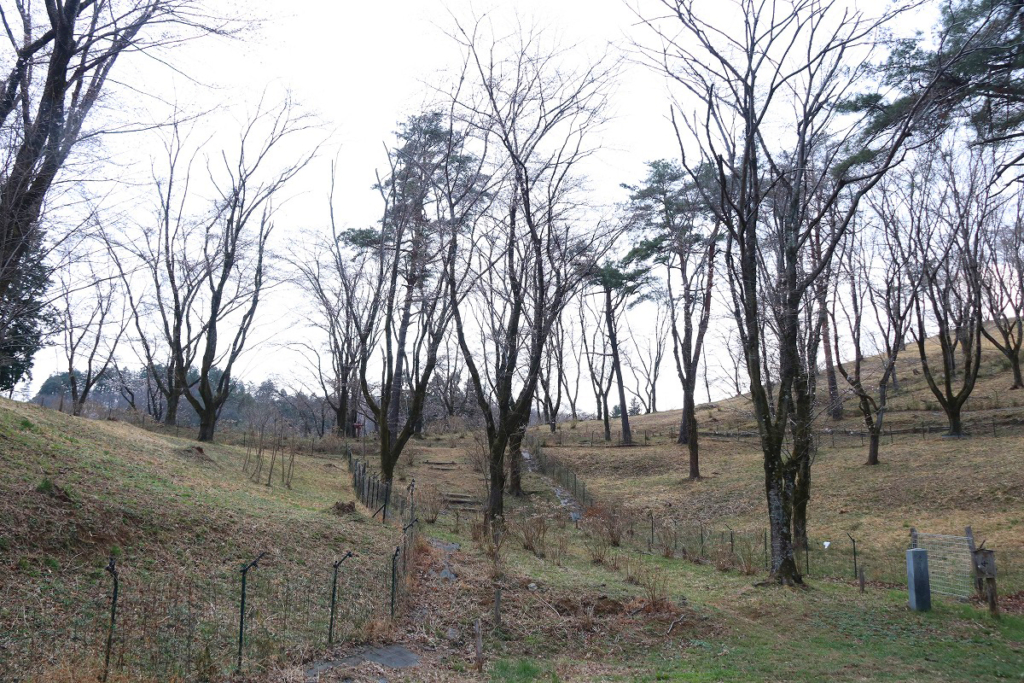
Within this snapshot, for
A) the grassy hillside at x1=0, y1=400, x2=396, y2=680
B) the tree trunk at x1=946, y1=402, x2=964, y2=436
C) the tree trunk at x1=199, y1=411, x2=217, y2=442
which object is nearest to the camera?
the grassy hillside at x1=0, y1=400, x2=396, y2=680

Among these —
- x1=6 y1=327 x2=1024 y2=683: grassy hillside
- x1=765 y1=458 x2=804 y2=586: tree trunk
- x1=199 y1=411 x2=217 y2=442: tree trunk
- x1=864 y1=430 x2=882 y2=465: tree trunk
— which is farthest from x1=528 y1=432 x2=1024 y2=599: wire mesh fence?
x1=199 y1=411 x2=217 y2=442: tree trunk

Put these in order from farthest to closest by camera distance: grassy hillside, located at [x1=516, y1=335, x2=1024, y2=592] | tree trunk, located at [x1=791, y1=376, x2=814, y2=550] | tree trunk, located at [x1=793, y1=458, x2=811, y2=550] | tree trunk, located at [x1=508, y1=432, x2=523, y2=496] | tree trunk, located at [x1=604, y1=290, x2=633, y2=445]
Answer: tree trunk, located at [x1=604, y1=290, x2=633, y2=445]
tree trunk, located at [x1=508, y1=432, x2=523, y2=496]
grassy hillside, located at [x1=516, y1=335, x2=1024, y2=592]
tree trunk, located at [x1=793, y1=458, x2=811, y2=550]
tree trunk, located at [x1=791, y1=376, x2=814, y2=550]

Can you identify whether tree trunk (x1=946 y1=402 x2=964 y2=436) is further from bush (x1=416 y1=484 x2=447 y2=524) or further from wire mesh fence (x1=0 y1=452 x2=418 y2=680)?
wire mesh fence (x1=0 y1=452 x2=418 y2=680)

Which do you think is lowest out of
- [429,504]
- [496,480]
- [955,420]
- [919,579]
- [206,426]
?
[919,579]

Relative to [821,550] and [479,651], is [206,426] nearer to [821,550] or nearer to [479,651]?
[479,651]

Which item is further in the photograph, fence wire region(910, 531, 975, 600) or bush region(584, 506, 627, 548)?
bush region(584, 506, 627, 548)

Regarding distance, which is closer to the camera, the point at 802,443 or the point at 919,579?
the point at 919,579

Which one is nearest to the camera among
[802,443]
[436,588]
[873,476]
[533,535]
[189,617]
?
[189,617]

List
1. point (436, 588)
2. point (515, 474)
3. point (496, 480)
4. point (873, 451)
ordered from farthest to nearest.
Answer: point (515, 474) < point (873, 451) < point (496, 480) < point (436, 588)

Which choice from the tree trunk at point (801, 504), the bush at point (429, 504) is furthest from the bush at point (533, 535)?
the tree trunk at point (801, 504)

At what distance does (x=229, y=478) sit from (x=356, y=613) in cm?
899

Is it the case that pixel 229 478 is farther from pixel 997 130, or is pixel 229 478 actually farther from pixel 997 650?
pixel 997 130

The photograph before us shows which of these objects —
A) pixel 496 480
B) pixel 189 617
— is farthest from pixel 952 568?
pixel 189 617

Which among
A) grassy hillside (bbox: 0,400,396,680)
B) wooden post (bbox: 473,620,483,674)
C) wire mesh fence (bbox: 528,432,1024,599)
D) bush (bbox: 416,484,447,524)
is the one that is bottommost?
wire mesh fence (bbox: 528,432,1024,599)
